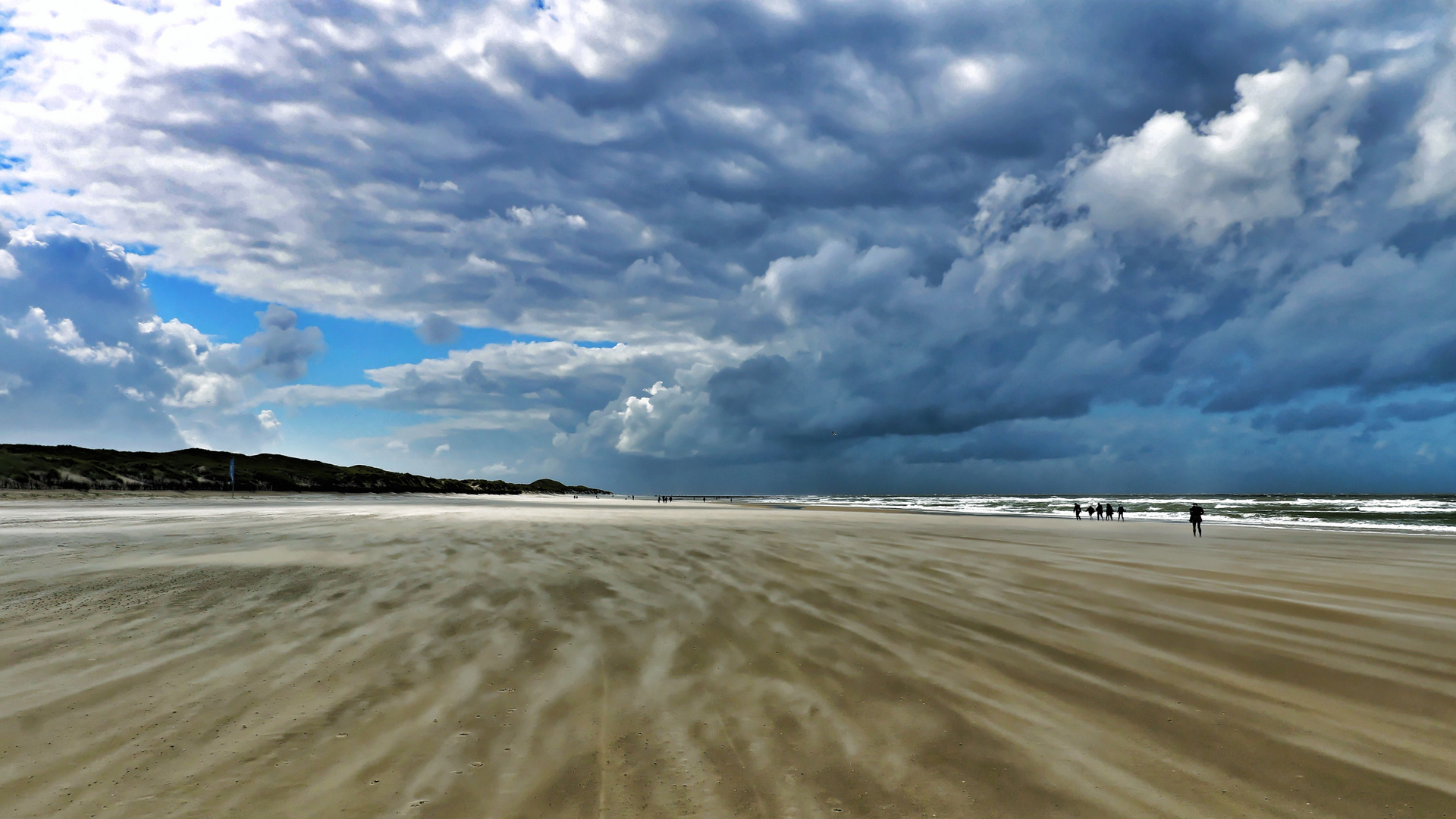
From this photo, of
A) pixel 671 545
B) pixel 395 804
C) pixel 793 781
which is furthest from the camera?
pixel 671 545

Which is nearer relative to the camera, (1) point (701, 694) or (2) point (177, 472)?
(1) point (701, 694)

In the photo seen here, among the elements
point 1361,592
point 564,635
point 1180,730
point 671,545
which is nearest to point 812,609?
point 564,635

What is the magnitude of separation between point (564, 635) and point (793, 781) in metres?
4.57

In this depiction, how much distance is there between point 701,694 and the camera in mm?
5984

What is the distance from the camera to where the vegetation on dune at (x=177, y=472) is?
202ft

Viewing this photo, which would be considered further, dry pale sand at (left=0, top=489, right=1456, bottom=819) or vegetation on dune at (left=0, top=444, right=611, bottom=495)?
vegetation on dune at (left=0, top=444, right=611, bottom=495)

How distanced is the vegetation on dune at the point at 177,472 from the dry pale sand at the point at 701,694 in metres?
72.1

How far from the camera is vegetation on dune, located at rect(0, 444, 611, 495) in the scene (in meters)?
61.6

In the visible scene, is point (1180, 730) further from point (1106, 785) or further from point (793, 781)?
point (793, 781)

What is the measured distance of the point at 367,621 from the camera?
27.6 ft

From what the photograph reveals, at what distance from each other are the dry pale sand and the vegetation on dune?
237ft

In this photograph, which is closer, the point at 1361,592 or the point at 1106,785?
the point at 1106,785

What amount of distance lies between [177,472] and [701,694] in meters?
99.7

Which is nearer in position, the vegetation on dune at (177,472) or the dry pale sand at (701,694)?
the dry pale sand at (701,694)
